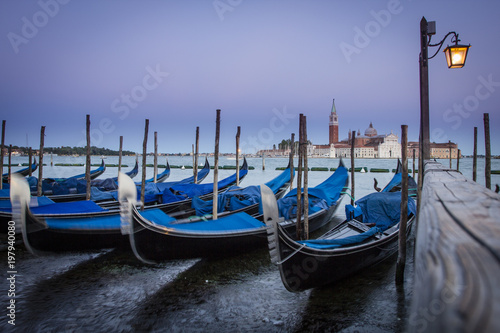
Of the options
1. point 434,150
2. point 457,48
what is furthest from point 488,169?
point 434,150

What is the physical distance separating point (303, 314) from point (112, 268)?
225 cm

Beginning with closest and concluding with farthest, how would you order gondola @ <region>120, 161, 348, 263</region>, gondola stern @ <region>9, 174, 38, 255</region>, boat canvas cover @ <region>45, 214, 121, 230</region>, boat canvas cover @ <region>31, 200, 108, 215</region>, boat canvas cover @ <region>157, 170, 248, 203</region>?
gondola stern @ <region>9, 174, 38, 255</region> → gondola @ <region>120, 161, 348, 263</region> → boat canvas cover @ <region>45, 214, 121, 230</region> → boat canvas cover @ <region>31, 200, 108, 215</region> → boat canvas cover @ <region>157, 170, 248, 203</region>

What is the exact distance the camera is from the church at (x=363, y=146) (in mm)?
71562

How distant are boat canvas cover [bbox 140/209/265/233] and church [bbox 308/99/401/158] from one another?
6516cm

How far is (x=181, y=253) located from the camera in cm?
343

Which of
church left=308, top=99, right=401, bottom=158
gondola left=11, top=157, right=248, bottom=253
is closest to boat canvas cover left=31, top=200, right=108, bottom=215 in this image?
gondola left=11, top=157, right=248, bottom=253

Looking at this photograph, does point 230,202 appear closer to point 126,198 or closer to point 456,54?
point 126,198

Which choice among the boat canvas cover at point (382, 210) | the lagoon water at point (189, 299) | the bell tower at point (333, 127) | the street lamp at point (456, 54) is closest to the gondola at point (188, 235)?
the lagoon water at point (189, 299)

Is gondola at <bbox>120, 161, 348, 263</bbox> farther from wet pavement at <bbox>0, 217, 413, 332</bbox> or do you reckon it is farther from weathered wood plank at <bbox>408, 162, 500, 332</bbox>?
weathered wood plank at <bbox>408, 162, 500, 332</bbox>

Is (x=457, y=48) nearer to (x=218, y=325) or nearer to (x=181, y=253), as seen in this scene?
(x=218, y=325)

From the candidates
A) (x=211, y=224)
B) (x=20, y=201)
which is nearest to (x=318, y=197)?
(x=211, y=224)

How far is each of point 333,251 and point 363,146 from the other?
77.6 meters

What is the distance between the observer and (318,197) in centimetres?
540

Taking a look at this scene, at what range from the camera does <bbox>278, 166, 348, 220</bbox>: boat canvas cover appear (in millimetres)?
4707
